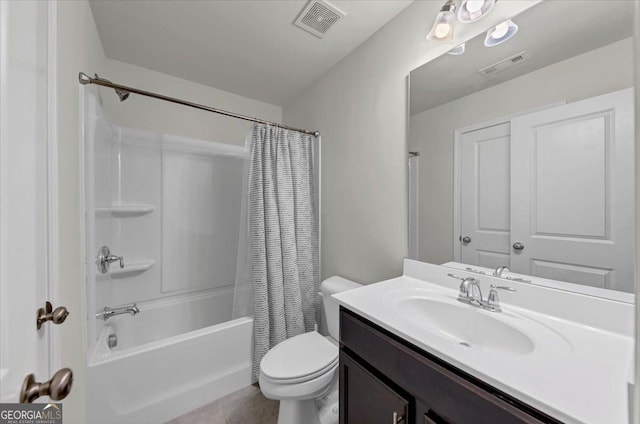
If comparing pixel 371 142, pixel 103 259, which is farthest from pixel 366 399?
pixel 103 259

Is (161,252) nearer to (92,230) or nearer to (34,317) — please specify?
(92,230)

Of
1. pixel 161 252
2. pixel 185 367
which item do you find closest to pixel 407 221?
pixel 185 367

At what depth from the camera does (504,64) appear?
103cm

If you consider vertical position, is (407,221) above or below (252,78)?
below

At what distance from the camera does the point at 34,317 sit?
1.76 ft

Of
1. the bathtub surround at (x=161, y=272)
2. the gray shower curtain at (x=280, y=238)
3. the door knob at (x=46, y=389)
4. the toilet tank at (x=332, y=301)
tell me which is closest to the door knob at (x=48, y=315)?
the door knob at (x=46, y=389)

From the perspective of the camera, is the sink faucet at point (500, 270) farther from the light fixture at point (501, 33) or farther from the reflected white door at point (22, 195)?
the reflected white door at point (22, 195)

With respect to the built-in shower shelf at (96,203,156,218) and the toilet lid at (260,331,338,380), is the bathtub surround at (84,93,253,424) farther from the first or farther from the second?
the toilet lid at (260,331,338,380)

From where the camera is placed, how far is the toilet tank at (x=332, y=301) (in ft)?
5.08

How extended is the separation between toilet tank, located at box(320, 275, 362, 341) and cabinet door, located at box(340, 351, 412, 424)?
55 centimetres

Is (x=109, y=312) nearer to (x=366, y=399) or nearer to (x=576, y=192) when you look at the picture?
(x=366, y=399)

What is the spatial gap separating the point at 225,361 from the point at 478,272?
1.56 meters

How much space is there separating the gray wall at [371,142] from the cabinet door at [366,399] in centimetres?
66

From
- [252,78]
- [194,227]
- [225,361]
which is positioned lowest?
[225,361]
